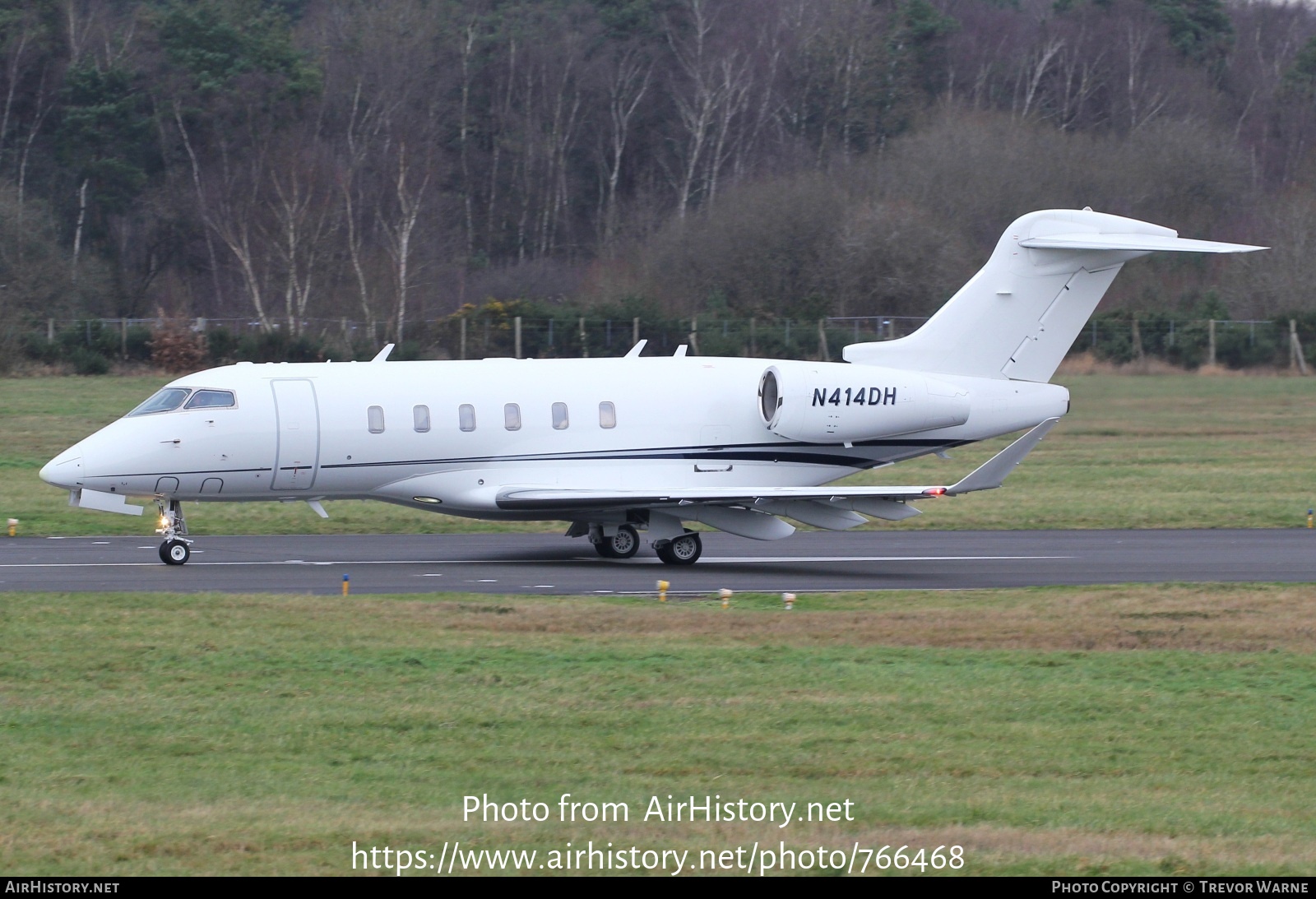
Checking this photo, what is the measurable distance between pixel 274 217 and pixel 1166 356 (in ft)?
110

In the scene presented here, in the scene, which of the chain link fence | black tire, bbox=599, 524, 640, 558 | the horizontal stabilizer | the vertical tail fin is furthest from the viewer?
the chain link fence

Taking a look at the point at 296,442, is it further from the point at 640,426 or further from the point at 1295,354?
the point at 1295,354

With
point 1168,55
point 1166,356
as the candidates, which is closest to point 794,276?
point 1166,356

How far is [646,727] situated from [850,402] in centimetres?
1146

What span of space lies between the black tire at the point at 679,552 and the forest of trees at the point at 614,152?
1190 inches

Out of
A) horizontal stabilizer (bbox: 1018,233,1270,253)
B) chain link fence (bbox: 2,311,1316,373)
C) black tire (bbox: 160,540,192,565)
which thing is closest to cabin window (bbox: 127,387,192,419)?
black tire (bbox: 160,540,192,565)

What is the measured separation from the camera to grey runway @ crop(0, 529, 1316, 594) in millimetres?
18812

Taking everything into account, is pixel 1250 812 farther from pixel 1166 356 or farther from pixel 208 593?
pixel 1166 356

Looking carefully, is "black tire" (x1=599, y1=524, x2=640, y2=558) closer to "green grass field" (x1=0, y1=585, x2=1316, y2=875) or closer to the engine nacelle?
the engine nacelle

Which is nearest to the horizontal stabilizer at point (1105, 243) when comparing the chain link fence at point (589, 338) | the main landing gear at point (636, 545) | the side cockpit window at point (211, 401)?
the main landing gear at point (636, 545)

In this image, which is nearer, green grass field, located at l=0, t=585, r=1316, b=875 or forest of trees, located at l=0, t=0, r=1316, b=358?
green grass field, located at l=0, t=585, r=1316, b=875

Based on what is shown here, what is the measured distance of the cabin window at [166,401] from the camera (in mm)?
20453

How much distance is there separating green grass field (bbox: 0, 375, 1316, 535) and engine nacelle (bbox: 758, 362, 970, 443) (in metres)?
4.28

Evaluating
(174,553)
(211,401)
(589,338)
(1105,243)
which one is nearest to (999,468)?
(1105,243)
